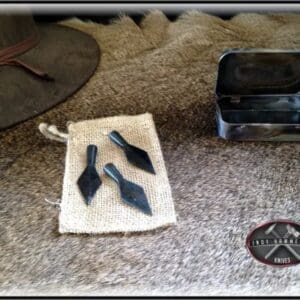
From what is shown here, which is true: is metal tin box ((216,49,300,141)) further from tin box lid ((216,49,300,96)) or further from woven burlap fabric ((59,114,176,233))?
woven burlap fabric ((59,114,176,233))

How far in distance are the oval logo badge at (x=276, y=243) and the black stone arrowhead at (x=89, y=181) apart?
21 cm

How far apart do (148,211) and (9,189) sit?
0.68 ft

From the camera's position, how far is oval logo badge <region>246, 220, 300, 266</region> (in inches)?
22.5

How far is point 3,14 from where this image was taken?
0.83 meters

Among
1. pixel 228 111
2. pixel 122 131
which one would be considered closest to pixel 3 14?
pixel 122 131

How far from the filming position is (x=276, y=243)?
A: 0.59 m

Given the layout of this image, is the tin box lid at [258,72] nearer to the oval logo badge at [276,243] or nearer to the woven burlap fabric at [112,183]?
the woven burlap fabric at [112,183]

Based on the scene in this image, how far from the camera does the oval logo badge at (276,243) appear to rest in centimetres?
57

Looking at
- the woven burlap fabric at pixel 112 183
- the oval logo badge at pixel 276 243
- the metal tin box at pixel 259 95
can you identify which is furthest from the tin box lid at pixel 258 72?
the oval logo badge at pixel 276 243

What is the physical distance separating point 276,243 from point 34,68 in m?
0.53

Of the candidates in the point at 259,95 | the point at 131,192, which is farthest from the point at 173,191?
the point at 259,95

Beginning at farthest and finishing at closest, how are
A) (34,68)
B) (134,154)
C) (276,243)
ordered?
1. (34,68)
2. (134,154)
3. (276,243)

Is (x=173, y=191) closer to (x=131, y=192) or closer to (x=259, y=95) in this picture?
(x=131, y=192)

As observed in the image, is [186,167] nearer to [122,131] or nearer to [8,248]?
[122,131]
